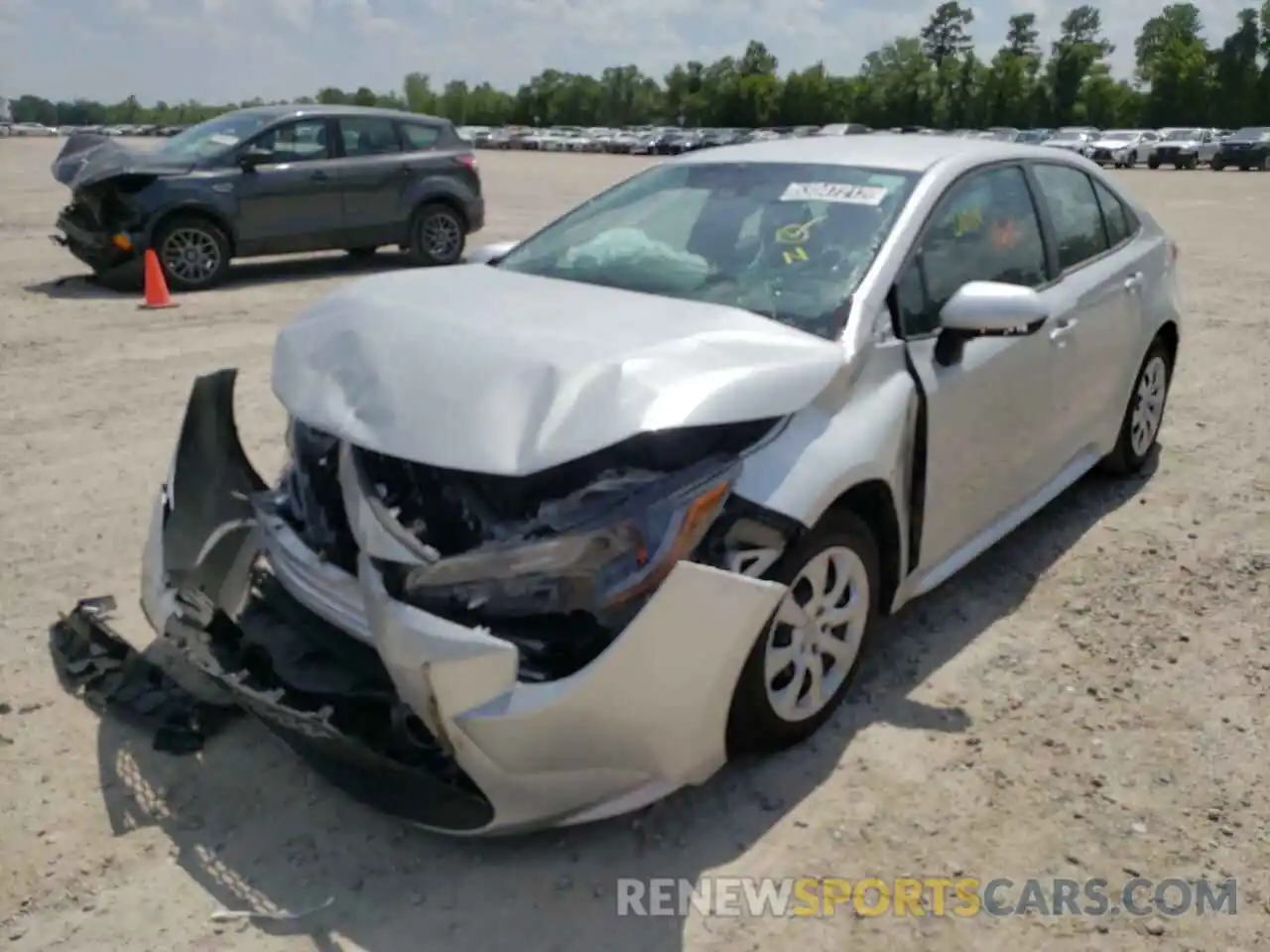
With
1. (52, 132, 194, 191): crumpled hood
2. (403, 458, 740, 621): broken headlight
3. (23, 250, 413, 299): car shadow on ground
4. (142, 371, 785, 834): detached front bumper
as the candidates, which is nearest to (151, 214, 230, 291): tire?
(23, 250, 413, 299): car shadow on ground

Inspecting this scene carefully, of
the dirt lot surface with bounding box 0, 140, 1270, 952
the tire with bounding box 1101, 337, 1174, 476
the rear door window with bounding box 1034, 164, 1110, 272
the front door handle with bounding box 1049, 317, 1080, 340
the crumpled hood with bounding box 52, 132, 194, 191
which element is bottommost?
the dirt lot surface with bounding box 0, 140, 1270, 952

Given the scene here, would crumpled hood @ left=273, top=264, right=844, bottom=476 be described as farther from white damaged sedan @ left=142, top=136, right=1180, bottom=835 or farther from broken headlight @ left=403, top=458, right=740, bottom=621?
broken headlight @ left=403, top=458, right=740, bottom=621

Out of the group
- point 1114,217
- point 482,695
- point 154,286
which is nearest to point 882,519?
point 482,695

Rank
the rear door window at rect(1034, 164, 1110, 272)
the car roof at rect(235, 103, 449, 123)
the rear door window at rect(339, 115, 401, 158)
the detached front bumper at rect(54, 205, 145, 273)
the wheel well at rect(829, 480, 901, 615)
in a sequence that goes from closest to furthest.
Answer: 1. the wheel well at rect(829, 480, 901, 615)
2. the rear door window at rect(1034, 164, 1110, 272)
3. the detached front bumper at rect(54, 205, 145, 273)
4. the car roof at rect(235, 103, 449, 123)
5. the rear door window at rect(339, 115, 401, 158)

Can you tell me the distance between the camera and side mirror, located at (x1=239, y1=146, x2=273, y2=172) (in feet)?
37.0

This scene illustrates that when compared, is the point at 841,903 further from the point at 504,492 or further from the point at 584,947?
the point at 504,492

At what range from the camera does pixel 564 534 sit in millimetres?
2787

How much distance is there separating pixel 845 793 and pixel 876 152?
91.9 inches

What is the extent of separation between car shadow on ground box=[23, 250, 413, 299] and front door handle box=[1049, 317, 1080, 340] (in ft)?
28.2

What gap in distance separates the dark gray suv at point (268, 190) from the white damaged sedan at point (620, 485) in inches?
303

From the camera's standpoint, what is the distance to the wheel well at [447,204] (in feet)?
41.2

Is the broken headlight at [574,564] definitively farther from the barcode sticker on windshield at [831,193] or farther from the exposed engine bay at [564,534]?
the barcode sticker on windshield at [831,193]

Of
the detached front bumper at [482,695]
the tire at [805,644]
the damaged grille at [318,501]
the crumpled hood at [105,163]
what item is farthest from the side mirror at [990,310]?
the crumpled hood at [105,163]

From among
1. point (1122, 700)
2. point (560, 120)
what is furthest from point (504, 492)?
point (560, 120)
